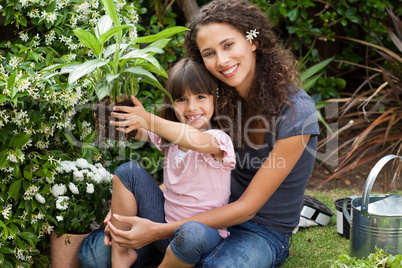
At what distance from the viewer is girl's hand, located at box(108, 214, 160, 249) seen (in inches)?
72.4

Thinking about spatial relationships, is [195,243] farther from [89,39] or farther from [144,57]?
[89,39]

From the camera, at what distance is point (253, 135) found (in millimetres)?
2104

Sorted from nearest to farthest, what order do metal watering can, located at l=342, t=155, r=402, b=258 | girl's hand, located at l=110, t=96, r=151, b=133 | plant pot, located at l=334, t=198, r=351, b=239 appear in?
girl's hand, located at l=110, t=96, r=151, b=133, metal watering can, located at l=342, t=155, r=402, b=258, plant pot, located at l=334, t=198, r=351, b=239

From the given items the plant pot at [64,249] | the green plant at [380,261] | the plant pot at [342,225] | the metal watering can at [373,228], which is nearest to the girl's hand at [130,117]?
the plant pot at [64,249]

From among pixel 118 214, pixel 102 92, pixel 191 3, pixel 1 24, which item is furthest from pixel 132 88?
pixel 191 3

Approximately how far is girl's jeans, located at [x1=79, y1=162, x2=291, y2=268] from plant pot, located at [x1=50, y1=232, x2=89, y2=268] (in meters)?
0.05

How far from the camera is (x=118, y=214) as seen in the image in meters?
1.95

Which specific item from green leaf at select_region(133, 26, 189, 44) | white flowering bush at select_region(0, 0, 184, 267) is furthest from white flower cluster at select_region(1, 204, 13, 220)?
green leaf at select_region(133, 26, 189, 44)

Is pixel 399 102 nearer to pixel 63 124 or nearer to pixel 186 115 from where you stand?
pixel 186 115

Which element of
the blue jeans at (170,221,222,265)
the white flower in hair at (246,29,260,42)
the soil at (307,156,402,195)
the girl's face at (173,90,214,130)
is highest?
the white flower in hair at (246,29,260,42)

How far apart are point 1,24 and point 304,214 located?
1.82m

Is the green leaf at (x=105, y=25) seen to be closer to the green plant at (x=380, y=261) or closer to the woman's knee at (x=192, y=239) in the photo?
the woman's knee at (x=192, y=239)

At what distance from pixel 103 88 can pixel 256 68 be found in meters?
0.76

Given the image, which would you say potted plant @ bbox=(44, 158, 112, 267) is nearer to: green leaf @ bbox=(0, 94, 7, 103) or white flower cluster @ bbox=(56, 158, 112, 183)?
white flower cluster @ bbox=(56, 158, 112, 183)
